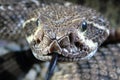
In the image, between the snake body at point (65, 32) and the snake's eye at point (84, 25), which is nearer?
the snake body at point (65, 32)

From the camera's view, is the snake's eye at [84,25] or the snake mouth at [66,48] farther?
the snake's eye at [84,25]

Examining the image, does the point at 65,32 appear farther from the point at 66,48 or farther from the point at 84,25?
the point at 84,25

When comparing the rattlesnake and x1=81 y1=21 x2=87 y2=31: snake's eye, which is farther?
x1=81 y1=21 x2=87 y2=31: snake's eye

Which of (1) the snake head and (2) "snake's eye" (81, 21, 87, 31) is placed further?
(2) "snake's eye" (81, 21, 87, 31)

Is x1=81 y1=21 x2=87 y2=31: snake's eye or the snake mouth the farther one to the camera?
x1=81 y1=21 x2=87 y2=31: snake's eye

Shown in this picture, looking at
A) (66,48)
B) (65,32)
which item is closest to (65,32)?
(65,32)

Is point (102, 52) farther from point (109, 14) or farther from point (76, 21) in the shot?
point (109, 14)

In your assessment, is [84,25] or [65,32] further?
[84,25]

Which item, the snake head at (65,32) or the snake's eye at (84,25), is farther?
the snake's eye at (84,25)
